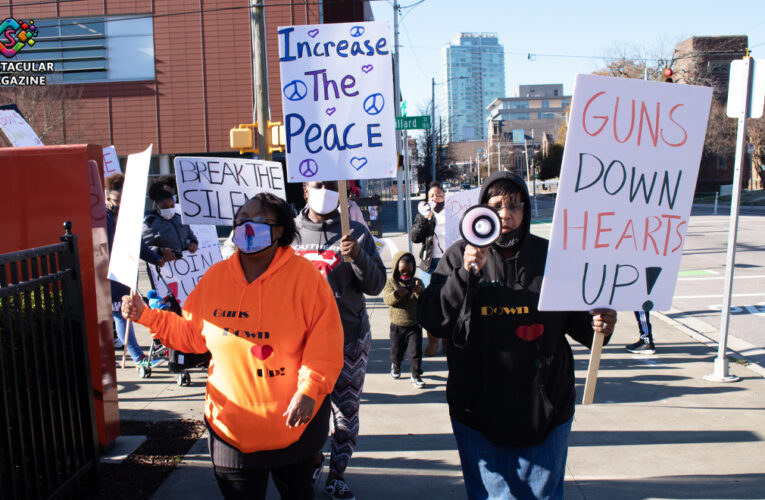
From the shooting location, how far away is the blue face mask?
286cm

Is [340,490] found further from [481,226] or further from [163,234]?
[163,234]

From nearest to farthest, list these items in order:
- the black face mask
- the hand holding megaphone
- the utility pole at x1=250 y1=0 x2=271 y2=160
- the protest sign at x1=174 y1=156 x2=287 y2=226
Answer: the hand holding megaphone, the black face mask, the protest sign at x1=174 y1=156 x2=287 y2=226, the utility pole at x1=250 y1=0 x2=271 y2=160

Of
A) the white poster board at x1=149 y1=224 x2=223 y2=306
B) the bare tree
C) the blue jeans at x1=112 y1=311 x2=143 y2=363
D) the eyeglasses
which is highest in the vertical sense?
the bare tree

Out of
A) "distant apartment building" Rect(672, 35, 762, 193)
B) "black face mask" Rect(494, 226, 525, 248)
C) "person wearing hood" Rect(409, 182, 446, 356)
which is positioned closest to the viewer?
"black face mask" Rect(494, 226, 525, 248)

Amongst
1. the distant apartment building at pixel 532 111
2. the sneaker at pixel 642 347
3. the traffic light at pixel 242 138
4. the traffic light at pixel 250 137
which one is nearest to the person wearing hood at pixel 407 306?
the sneaker at pixel 642 347

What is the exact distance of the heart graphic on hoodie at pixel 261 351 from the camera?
276 cm

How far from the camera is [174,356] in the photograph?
577 cm

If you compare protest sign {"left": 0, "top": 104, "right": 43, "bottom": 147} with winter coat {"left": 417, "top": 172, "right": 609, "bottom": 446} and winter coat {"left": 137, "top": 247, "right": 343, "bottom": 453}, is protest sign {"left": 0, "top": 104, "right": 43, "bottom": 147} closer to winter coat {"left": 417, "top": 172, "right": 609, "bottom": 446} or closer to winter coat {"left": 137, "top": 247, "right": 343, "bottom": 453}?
winter coat {"left": 137, "top": 247, "right": 343, "bottom": 453}

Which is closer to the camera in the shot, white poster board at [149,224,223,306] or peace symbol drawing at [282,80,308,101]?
peace symbol drawing at [282,80,308,101]

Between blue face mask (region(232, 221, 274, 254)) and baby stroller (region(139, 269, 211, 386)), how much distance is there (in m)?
1.63

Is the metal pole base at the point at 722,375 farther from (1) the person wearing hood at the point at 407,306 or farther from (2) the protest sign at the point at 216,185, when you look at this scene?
(2) the protest sign at the point at 216,185

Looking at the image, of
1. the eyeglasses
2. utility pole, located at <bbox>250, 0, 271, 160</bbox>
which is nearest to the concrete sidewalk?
the eyeglasses

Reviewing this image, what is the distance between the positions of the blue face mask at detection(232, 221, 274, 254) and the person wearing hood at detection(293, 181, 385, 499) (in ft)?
3.54

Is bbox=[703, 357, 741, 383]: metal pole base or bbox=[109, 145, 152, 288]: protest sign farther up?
bbox=[109, 145, 152, 288]: protest sign
